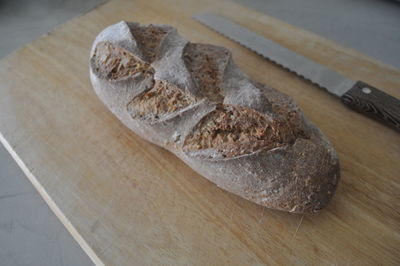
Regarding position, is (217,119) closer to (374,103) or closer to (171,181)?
(171,181)

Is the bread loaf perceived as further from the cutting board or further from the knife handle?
the knife handle

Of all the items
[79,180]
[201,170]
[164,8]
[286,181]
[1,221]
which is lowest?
[1,221]

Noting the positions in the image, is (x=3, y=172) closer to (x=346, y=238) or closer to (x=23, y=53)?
(x=23, y=53)

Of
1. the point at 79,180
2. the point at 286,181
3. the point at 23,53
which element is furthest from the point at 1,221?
the point at 286,181

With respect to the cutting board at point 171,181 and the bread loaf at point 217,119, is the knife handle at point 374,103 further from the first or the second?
the bread loaf at point 217,119

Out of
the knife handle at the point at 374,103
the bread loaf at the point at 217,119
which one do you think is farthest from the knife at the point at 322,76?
the bread loaf at the point at 217,119

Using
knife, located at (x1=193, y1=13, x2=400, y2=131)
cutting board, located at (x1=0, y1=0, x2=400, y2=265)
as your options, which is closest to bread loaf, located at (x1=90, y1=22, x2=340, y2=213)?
cutting board, located at (x1=0, y1=0, x2=400, y2=265)

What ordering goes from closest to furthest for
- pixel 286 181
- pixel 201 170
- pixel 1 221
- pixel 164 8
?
1. pixel 286 181
2. pixel 201 170
3. pixel 1 221
4. pixel 164 8
